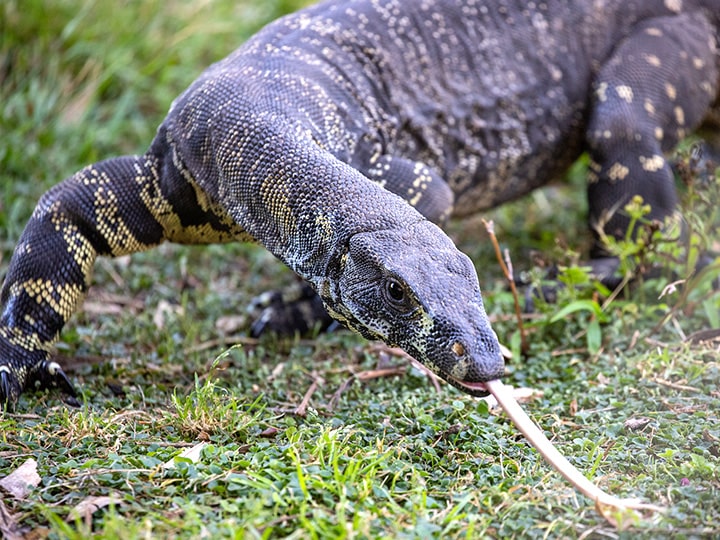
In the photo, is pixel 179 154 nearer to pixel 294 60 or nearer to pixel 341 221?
pixel 294 60

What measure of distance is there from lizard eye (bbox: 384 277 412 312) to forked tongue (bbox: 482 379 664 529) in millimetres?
465

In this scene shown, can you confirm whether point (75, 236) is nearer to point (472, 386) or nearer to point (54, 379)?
point (54, 379)

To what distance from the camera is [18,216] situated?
22.5 ft

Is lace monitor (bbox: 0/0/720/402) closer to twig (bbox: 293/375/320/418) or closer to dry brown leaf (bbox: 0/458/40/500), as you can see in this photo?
twig (bbox: 293/375/320/418)

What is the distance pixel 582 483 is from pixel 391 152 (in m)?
2.94

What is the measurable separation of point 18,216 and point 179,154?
2475 millimetres

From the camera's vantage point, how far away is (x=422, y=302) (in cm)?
367

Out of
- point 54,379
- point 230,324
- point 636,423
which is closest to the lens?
point 636,423

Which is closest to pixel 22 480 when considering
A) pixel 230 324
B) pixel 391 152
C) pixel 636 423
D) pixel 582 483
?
pixel 582 483

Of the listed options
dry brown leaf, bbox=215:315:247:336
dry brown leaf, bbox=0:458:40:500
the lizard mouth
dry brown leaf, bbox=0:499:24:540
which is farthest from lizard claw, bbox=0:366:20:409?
the lizard mouth

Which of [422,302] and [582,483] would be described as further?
[422,302]

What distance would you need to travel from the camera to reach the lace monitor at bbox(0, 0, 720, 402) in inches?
154

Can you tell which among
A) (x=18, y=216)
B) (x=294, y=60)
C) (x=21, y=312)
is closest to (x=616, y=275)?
(x=294, y=60)

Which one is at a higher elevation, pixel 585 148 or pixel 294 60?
pixel 294 60
